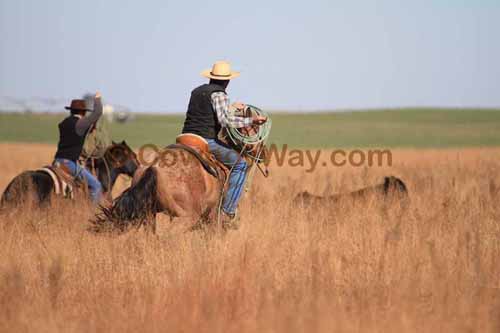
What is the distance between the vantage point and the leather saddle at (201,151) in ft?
32.2

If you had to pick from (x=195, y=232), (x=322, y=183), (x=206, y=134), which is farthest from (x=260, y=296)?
(x=322, y=183)

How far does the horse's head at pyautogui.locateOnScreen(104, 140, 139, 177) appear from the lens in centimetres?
1338

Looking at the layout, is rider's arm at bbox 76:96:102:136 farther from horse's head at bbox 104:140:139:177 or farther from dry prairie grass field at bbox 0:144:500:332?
dry prairie grass field at bbox 0:144:500:332

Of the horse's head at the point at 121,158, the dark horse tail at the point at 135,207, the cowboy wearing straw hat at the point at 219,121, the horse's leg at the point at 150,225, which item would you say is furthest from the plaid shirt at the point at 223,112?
the horse's head at the point at 121,158

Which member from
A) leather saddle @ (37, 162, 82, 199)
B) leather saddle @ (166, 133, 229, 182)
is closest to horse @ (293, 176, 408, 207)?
leather saddle @ (166, 133, 229, 182)

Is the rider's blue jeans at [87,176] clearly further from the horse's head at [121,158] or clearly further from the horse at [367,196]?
the horse at [367,196]

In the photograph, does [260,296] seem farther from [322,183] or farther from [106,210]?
[322,183]

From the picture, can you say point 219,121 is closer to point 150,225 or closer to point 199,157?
point 199,157

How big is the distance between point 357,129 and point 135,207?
227 feet

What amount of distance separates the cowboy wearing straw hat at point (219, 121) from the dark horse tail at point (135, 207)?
1126mm

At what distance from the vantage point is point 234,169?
10.4 meters

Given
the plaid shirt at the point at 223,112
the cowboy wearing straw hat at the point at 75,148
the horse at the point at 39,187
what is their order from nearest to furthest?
the plaid shirt at the point at 223,112 < the horse at the point at 39,187 < the cowboy wearing straw hat at the point at 75,148

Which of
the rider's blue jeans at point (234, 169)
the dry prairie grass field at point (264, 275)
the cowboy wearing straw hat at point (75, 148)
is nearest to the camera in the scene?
the dry prairie grass field at point (264, 275)

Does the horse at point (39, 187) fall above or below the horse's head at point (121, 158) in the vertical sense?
below
